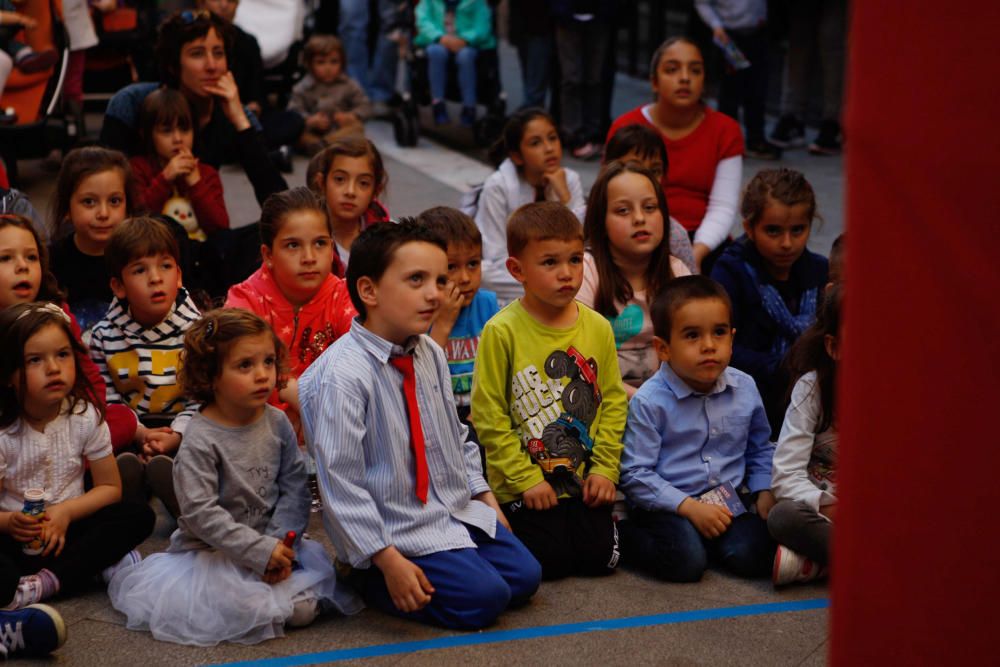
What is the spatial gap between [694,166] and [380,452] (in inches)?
107

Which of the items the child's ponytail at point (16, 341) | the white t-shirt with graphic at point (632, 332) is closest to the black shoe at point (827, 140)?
the white t-shirt with graphic at point (632, 332)

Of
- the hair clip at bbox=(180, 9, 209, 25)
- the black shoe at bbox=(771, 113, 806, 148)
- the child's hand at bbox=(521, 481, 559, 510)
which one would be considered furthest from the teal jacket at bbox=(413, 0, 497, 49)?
the child's hand at bbox=(521, 481, 559, 510)

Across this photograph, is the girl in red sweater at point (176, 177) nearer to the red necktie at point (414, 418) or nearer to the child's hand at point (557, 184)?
the child's hand at point (557, 184)

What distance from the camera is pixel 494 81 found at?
9383 mm

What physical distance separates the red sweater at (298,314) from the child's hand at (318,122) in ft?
15.5

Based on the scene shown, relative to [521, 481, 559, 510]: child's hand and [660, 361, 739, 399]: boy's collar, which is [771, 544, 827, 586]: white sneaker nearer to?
[660, 361, 739, 399]: boy's collar

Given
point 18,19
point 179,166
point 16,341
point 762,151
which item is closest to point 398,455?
point 16,341

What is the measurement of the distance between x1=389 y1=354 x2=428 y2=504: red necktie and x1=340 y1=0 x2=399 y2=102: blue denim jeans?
284 inches

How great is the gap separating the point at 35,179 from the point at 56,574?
5192 mm

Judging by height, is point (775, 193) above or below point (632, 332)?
above

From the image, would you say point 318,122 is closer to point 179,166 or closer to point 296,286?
point 179,166

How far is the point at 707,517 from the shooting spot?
3.57m

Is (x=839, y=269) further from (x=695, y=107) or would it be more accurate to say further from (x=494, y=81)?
(x=494, y=81)

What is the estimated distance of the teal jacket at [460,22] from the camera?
913 cm
